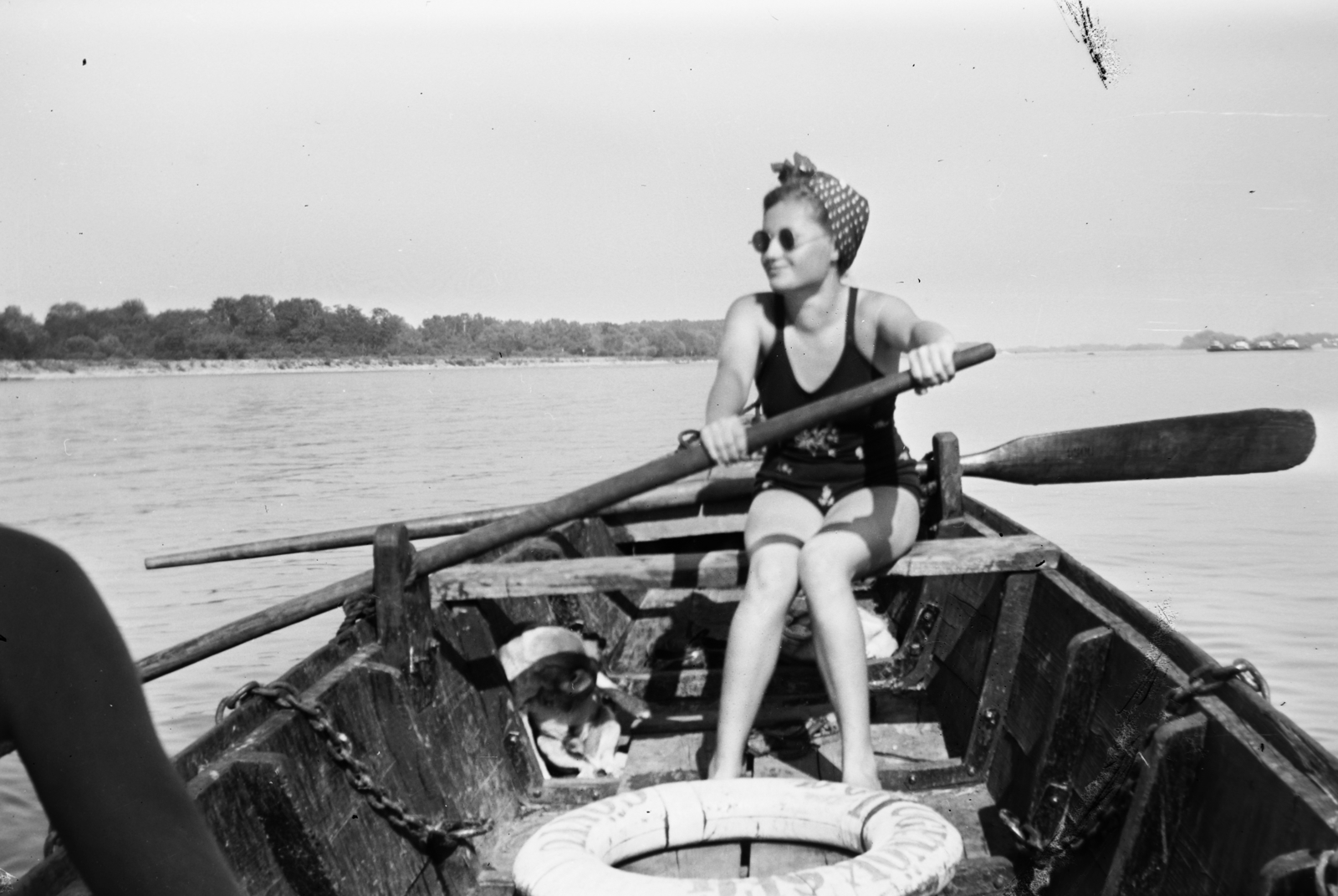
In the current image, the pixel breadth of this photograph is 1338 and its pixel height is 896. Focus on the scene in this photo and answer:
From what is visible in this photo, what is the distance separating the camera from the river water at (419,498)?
8422mm

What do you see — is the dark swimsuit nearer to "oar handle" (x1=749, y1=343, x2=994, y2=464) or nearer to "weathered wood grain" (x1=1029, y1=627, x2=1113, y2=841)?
"oar handle" (x1=749, y1=343, x2=994, y2=464)

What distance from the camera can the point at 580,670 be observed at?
158 inches

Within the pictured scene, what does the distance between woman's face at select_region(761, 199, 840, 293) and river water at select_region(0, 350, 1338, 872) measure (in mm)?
1296

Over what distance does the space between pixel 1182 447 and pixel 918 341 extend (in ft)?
4.40

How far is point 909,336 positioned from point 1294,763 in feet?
5.14

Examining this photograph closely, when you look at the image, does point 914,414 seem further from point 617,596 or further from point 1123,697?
point 1123,697

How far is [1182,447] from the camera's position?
13.1ft

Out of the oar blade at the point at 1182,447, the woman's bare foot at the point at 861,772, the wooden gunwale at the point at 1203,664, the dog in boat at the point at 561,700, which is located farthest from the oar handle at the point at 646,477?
the oar blade at the point at 1182,447

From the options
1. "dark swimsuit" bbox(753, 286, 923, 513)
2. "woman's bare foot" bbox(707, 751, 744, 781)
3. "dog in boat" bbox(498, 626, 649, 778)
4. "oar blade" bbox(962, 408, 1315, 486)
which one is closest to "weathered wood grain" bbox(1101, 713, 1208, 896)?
"woman's bare foot" bbox(707, 751, 744, 781)

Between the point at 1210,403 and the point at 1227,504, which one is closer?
the point at 1227,504

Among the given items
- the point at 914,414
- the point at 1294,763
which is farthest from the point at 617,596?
the point at 914,414

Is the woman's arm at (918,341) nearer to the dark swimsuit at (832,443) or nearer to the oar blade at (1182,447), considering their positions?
the dark swimsuit at (832,443)

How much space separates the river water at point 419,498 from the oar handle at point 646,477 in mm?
910

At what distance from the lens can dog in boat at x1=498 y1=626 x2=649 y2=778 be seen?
389 cm
